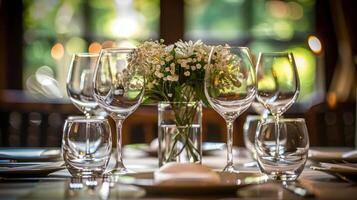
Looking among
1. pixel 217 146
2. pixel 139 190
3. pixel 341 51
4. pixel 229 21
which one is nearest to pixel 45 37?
pixel 229 21

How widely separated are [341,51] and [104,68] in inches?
176

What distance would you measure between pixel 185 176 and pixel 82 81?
0.62 m

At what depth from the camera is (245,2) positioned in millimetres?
5883

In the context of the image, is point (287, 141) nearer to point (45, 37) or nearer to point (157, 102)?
point (157, 102)

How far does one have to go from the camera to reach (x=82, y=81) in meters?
1.61

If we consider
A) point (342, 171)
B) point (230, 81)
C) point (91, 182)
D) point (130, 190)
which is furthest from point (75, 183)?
point (342, 171)

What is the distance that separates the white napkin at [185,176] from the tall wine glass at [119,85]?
29 cm

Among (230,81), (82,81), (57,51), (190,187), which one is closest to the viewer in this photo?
(190,187)

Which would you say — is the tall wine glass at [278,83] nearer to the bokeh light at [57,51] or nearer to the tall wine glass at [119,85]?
the tall wine glass at [119,85]

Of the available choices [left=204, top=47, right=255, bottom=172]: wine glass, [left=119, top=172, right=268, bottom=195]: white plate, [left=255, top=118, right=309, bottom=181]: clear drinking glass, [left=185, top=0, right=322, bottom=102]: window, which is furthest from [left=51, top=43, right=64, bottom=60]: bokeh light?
[left=119, top=172, right=268, bottom=195]: white plate

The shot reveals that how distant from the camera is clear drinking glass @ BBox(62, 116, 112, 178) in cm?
124

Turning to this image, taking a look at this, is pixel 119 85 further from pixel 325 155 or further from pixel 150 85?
pixel 325 155

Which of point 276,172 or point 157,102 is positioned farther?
point 157,102

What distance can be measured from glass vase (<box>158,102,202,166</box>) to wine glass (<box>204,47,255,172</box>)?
8 cm
